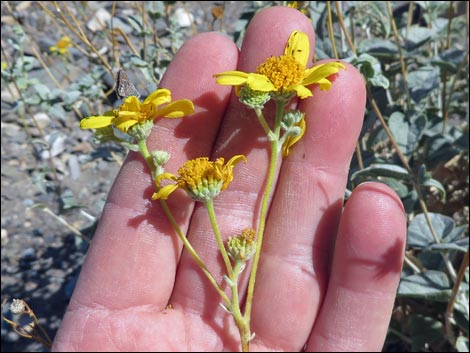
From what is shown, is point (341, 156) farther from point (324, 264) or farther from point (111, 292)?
point (111, 292)

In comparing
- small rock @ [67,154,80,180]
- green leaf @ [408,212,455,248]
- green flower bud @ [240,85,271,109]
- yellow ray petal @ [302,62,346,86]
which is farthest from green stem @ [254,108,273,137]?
small rock @ [67,154,80,180]

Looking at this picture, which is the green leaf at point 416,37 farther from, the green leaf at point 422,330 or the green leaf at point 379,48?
the green leaf at point 422,330

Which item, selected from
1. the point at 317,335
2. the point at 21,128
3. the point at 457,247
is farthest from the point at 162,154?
the point at 21,128

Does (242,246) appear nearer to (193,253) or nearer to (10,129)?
(193,253)

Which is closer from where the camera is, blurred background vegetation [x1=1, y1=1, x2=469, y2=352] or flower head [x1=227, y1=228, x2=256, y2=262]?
flower head [x1=227, y1=228, x2=256, y2=262]

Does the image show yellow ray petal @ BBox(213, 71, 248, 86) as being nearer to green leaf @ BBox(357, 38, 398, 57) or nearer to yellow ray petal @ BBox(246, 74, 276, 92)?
yellow ray petal @ BBox(246, 74, 276, 92)
